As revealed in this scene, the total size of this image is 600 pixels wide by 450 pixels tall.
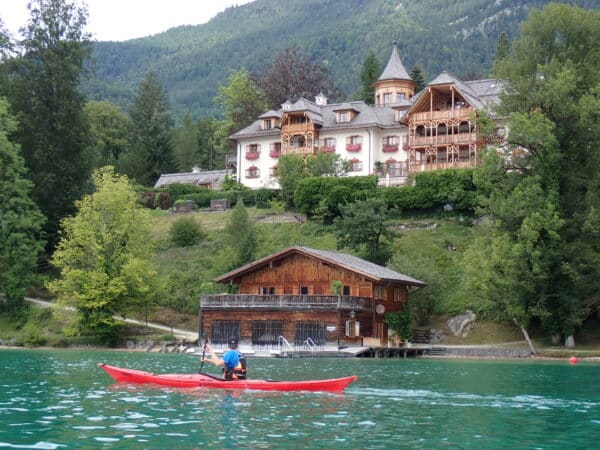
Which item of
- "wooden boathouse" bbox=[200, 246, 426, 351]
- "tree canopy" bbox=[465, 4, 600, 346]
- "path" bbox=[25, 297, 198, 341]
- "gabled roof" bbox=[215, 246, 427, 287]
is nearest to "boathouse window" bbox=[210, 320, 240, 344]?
"wooden boathouse" bbox=[200, 246, 426, 351]

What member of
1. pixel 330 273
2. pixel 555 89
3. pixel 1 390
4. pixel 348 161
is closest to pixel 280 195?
pixel 348 161

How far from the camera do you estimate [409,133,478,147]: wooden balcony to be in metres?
75.8

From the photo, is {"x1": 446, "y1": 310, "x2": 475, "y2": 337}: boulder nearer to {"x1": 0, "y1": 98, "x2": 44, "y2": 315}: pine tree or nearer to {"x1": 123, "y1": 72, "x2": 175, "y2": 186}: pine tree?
{"x1": 0, "y1": 98, "x2": 44, "y2": 315}: pine tree

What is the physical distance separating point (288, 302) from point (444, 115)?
32171 mm

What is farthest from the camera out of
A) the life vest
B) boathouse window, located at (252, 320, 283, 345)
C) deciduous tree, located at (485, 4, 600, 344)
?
boathouse window, located at (252, 320, 283, 345)

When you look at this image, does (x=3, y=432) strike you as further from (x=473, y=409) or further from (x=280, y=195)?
(x=280, y=195)

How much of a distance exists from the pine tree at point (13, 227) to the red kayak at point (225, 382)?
1356 inches

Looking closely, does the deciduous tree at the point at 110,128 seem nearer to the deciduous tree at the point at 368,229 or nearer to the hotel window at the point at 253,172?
the hotel window at the point at 253,172

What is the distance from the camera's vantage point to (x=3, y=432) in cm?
1772

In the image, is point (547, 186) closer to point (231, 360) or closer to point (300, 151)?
point (231, 360)

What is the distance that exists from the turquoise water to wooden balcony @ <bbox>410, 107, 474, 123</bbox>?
146ft

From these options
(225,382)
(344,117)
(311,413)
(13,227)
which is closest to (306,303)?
(13,227)

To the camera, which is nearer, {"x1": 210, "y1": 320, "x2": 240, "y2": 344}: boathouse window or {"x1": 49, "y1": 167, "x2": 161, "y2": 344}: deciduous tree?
{"x1": 210, "y1": 320, "x2": 240, "y2": 344}: boathouse window

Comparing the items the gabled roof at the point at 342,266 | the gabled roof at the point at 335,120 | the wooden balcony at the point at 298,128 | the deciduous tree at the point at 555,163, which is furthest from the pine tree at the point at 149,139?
the deciduous tree at the point at 555,163
